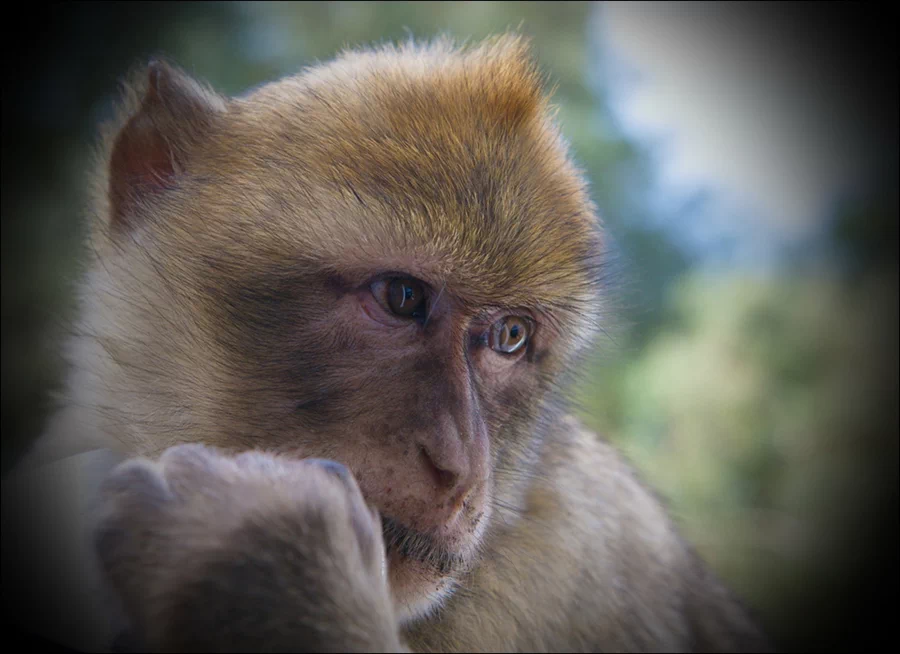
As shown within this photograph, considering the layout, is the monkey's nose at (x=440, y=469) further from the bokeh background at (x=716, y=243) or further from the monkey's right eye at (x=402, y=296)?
the bokeh background at (x=716, y=243)

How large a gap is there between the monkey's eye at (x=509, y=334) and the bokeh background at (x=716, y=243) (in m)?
0.32

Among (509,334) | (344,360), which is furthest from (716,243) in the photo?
(344,360)

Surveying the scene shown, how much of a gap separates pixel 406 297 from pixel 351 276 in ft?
0.32

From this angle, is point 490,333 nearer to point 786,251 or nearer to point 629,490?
point 629,490

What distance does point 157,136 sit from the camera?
3.92 ft

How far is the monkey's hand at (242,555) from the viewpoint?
692mm

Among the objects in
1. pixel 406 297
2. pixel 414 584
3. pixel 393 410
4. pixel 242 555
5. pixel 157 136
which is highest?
pixel 157 136

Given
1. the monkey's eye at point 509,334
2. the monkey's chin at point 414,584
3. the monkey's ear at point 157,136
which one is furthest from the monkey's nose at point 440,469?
the monkey's ear at point 157,136

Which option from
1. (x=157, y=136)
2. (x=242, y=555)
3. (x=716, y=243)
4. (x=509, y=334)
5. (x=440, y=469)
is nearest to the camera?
(x=242, y=555)

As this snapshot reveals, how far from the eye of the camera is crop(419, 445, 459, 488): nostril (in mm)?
914

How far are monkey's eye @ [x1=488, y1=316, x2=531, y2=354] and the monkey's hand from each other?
0.56 meters

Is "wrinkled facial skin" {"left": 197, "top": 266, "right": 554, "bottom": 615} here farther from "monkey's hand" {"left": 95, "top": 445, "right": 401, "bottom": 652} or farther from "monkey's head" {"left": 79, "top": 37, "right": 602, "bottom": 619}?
"monkey's hand" {"left": 95, "top": 445, "right": 401, "bottom": 652}

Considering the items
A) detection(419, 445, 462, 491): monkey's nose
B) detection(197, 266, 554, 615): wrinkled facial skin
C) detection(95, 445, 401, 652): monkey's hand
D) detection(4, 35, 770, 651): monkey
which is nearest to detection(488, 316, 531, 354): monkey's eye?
detection(4, 35, 770, 651): monkey

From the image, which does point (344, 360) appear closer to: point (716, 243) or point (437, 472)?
point (437, 472)
